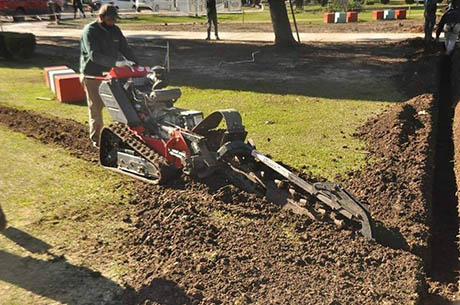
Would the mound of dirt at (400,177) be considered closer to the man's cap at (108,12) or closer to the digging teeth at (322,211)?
the digging teeth at (322,211)

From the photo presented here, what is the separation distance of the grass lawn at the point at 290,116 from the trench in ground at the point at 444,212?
1.21 meters

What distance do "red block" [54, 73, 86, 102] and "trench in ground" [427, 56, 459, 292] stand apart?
7966 mm

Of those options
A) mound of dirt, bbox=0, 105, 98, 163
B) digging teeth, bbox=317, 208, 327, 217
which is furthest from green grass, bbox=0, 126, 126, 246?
digging teeth, bbox=317, 208, 327, 217

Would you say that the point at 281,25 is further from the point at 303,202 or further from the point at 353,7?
the point at 353,7

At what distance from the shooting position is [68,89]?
1126cm

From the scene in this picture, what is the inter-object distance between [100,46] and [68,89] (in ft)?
15.9

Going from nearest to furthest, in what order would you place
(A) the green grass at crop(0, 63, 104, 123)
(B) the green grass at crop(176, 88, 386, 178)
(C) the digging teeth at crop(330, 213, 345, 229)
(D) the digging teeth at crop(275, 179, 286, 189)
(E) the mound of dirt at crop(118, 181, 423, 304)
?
(E) the mound of dirt at crop(118, 181, 423, 304)
(C) the digging teeth at crop(330, 213, 345, 229)
(D) the digging teeth at crop(275, 179, 286, 189)
(B) the green grass at crop(176, 88, 386, 178)
(A) the green grass at crop(0, 63, 104, 123)

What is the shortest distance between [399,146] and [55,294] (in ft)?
18.2

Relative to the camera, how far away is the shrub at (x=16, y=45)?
17.6 metres

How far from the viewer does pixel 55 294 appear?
4.04 metres

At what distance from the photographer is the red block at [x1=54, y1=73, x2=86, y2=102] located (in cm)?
1122

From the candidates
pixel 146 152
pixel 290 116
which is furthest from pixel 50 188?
pixel 290 116

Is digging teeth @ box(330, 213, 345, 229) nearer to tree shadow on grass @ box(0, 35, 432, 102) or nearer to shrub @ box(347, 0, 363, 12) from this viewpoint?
tree shadow on grass @ box(0, 35, 432, 102)

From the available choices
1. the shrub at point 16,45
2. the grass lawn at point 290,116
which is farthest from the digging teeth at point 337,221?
the shrub at point 16,45
